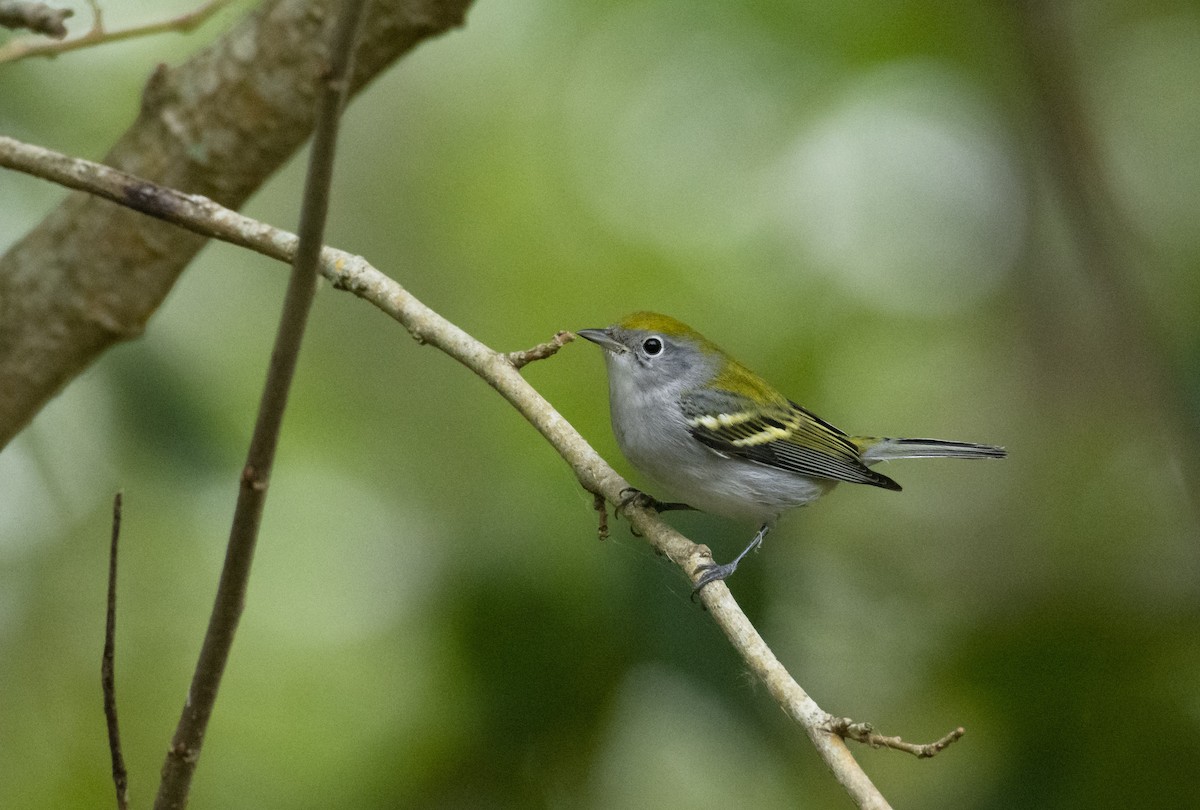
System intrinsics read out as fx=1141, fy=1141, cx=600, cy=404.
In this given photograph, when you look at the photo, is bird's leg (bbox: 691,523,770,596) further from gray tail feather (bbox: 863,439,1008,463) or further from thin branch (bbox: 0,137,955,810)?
gray tail feather (bbox: 863,439,1008,463)

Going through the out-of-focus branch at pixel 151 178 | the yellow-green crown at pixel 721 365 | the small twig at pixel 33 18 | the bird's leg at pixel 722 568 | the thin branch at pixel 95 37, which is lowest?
the bird's leg at pixel 722 568

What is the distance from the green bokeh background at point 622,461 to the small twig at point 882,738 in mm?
1242

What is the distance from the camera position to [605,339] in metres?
3.91

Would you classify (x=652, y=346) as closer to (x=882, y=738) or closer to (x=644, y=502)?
(x=644, y=502)

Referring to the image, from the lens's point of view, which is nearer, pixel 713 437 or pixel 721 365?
pixel 713 437

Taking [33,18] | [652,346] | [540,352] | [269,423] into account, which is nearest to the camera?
[269,423]

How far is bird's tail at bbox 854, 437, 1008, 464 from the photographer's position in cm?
392

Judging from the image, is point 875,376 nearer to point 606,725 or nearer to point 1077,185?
point 1077,185

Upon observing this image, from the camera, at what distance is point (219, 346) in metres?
4.82

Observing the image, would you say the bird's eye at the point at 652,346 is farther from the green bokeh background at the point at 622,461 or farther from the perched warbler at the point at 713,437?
the green bokeh background at the point at 622,461

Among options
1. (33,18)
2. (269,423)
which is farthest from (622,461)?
(269,423)

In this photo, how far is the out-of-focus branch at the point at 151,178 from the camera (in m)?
3.17

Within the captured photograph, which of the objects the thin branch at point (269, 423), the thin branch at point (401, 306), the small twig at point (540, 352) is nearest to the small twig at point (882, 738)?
the thin branch at point (401, 306)

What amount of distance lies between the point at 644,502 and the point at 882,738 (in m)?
1.53
